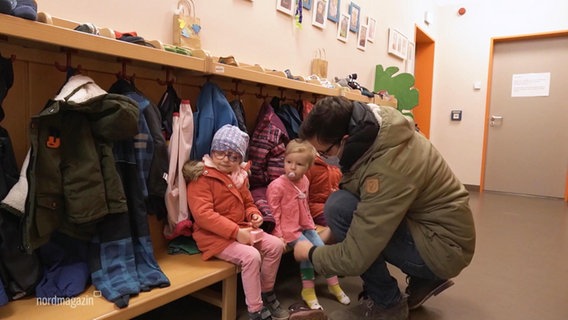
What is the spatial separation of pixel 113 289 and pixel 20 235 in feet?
1.01

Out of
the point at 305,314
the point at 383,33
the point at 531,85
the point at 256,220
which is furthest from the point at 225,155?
the point at 531,85

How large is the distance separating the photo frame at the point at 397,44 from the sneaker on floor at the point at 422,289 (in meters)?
3.06

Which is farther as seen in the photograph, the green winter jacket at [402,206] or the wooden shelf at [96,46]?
the green winter jacket at [402,206]

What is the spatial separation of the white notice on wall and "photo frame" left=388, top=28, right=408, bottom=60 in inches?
69.5

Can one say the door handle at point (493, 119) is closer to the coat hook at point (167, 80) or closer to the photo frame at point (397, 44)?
the photo frame at point (397, 44)

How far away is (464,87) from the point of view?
5555mm

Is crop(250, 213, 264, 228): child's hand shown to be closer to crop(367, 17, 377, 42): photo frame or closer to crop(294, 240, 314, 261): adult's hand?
crop(294, 240, 314, 261): adult's hand

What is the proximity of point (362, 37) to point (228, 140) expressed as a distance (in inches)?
97.5

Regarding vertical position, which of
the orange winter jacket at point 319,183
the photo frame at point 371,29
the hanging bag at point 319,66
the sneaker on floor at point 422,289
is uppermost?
the photo frame at point 371,29

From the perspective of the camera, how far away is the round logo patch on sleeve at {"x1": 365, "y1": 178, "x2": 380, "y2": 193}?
133 cm

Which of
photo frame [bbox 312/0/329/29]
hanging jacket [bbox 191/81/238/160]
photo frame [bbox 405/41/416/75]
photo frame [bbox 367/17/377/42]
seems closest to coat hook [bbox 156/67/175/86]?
hanging jacket [bbox 191/81/238/160]

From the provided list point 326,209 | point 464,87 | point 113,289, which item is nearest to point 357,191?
point 326,209

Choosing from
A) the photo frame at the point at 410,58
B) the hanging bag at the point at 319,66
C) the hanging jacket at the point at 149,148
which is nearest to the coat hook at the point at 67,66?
the hanging jacket at the point at 149,148

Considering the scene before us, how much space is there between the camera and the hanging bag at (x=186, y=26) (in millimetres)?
1931
